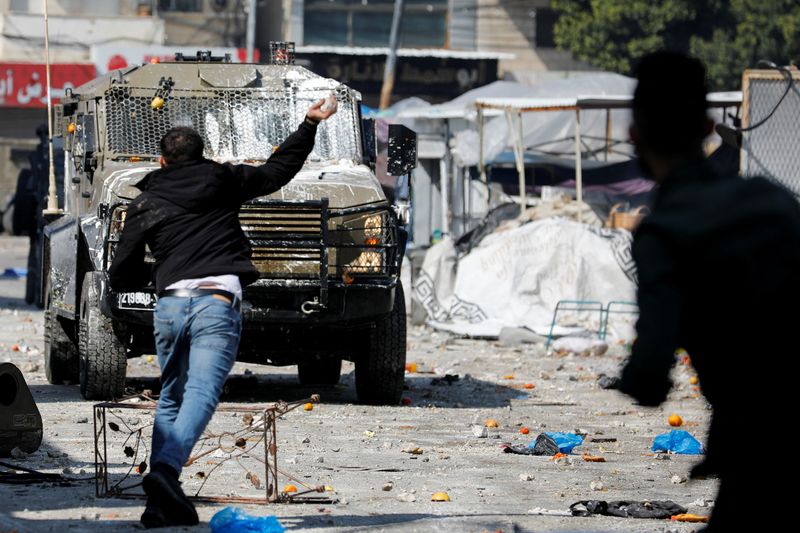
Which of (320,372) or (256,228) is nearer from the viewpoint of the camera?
(256,228)

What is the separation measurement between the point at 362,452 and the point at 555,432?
1783 mm

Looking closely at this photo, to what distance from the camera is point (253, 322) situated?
10.2 m

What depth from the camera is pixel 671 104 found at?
3582 millimetres

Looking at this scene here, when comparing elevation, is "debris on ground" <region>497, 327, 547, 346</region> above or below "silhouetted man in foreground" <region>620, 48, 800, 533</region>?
below

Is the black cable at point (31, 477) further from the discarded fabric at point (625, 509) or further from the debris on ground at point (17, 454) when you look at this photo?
the discarded fabric at point (625, 509)

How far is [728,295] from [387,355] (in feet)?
25.0

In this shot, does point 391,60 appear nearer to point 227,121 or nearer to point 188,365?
point 227,121

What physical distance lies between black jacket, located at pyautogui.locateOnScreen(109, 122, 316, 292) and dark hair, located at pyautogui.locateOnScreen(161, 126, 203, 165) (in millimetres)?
35

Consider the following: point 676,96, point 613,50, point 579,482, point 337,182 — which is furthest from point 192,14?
point 676,96

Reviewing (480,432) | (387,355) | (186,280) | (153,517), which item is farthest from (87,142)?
(153,517)

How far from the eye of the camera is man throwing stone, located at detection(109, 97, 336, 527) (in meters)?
6.04

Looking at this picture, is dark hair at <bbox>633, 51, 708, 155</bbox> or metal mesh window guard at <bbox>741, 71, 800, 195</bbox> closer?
dark hair at <bbox>633, 51, 708, 155</bbox>

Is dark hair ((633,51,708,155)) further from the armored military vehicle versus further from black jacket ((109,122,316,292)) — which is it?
the armored military vehicle

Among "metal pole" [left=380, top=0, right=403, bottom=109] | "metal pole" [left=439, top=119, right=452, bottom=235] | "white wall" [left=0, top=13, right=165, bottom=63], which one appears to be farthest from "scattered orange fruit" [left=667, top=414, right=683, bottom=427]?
"white wall" [left=0, top=13, right=165, bottom=63]
